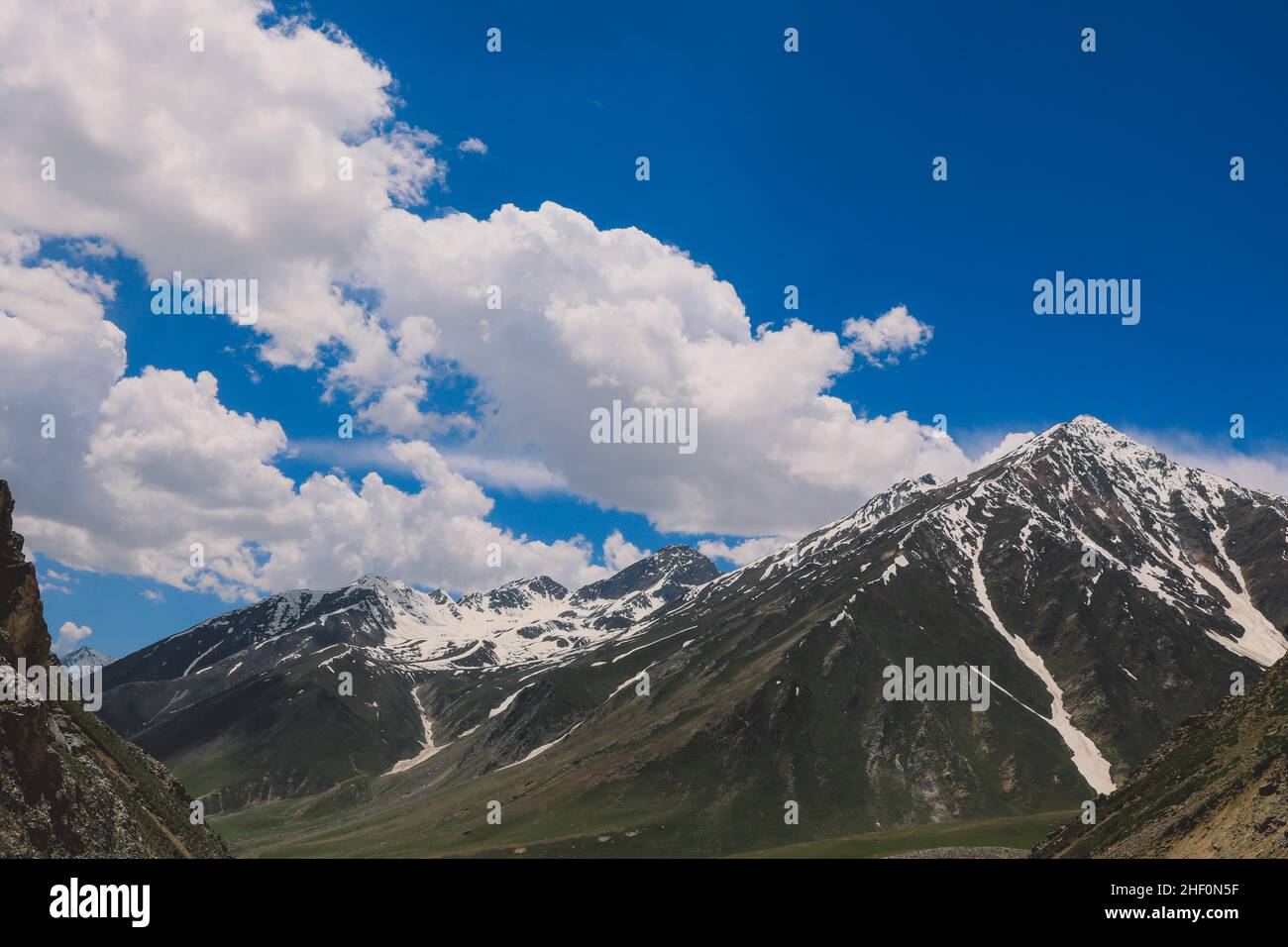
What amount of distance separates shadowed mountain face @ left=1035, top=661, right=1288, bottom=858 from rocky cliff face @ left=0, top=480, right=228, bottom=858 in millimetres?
79208

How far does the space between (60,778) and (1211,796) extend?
90817 millimetres

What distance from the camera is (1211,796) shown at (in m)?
65.1

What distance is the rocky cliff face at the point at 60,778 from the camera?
180 ft

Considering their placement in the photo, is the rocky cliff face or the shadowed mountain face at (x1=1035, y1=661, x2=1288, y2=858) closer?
the rocky cliff face

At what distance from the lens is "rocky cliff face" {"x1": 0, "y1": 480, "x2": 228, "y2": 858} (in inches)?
2157

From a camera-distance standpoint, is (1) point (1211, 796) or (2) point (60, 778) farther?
(1) point (1211, 796)

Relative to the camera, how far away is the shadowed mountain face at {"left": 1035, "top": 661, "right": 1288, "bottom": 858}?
56.0m

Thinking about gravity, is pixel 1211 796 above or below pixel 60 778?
below

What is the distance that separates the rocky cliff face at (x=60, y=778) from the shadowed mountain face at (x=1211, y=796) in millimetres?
79208

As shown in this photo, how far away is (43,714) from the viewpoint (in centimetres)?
6053
